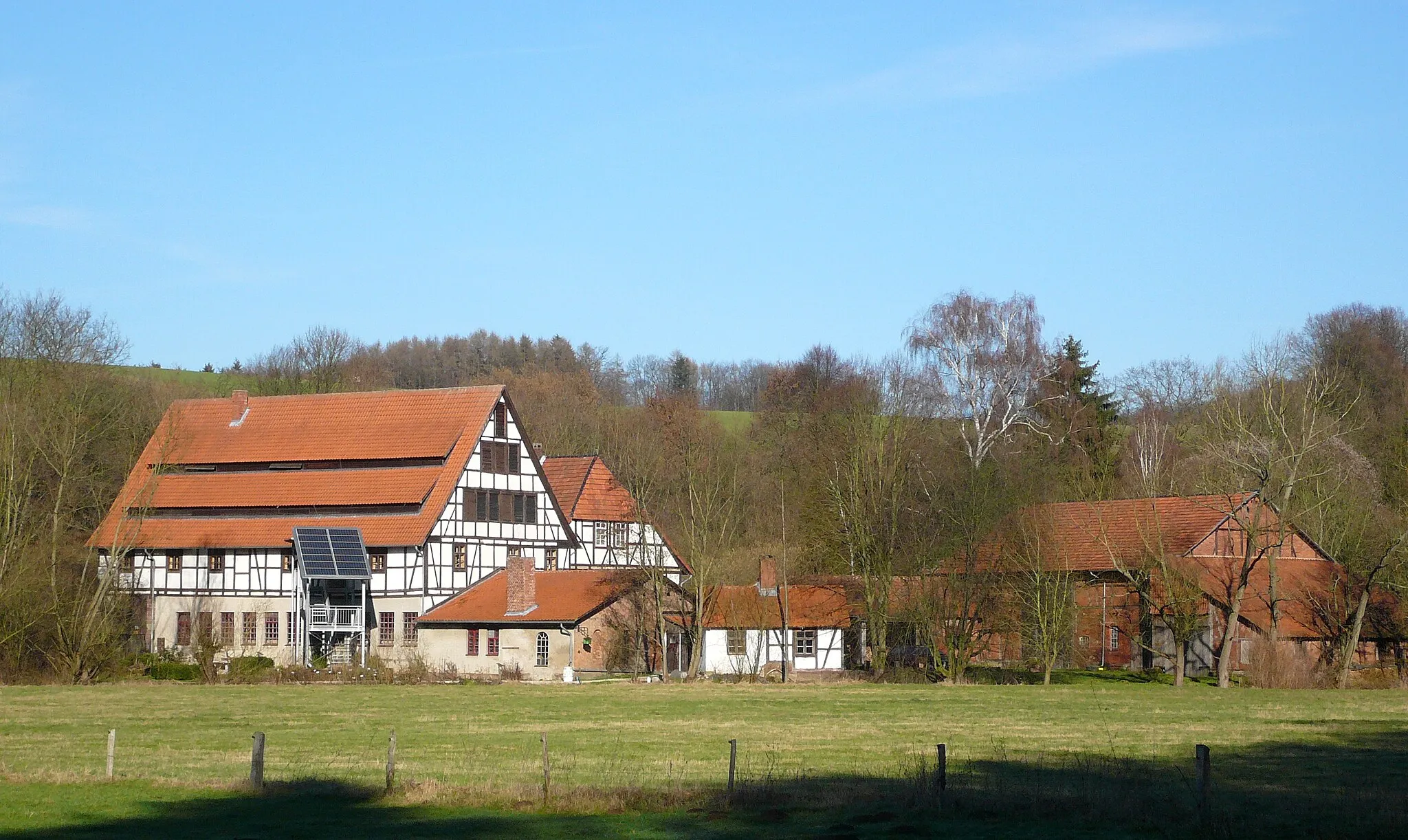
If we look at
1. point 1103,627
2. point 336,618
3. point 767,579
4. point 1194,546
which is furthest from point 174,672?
point 1194,546

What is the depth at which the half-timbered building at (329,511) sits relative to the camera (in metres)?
52.7

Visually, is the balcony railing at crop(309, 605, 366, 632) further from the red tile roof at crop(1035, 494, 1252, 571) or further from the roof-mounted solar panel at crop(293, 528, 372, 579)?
the red tile roof at crop(1035, 494, 1252, 571)

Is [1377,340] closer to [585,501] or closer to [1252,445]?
[1252,445]

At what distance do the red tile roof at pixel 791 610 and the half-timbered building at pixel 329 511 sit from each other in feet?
23.8

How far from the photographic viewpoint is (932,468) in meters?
60.1

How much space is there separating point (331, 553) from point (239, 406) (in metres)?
13.3

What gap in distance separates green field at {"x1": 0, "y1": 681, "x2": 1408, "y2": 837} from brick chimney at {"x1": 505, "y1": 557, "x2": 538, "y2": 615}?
1092cm

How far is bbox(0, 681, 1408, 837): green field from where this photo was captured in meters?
16.7

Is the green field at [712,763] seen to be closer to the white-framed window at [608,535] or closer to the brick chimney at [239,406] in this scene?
the white-framed window at [608,535]

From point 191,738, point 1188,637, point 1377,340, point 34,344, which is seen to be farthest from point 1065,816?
point 1377,340

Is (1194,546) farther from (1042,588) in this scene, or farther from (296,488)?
(296,488)

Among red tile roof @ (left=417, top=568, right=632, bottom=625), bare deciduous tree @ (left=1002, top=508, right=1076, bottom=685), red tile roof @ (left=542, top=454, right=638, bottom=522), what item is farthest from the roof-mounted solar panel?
bare deciduous tree @ (left=1002, top=508, right=1076, bottom=685)

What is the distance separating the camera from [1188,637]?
45375mm

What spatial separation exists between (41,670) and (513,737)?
81.8ft
